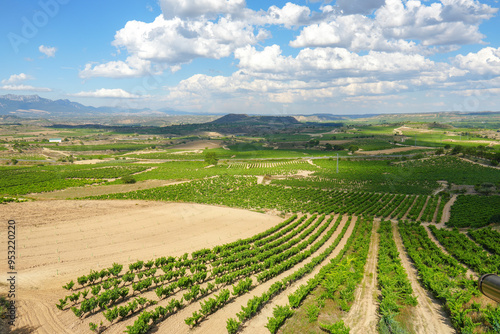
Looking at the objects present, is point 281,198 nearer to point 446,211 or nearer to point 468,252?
point 446,211

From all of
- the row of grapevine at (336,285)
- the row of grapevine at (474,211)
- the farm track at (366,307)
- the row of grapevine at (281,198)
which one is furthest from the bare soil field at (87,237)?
the row of grapevine at (474,211)

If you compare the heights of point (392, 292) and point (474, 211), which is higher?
point (392, 292)

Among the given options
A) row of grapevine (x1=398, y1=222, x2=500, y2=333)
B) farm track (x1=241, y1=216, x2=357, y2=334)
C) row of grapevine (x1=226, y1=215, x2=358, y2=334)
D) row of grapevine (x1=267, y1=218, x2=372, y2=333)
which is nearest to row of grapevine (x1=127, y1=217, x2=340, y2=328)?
row of grapevine (x1=226, y1=215, x2=358, y2=334)

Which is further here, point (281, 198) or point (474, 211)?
point (281, 198)

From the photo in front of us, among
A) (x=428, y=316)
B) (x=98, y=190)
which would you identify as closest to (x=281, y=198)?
(x=428, y=316)

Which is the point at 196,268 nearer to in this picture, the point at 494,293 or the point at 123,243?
the point at 123,243

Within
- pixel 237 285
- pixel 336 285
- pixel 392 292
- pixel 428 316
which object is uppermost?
pixel 392 292

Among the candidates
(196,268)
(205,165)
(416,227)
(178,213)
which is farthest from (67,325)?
(205,165)

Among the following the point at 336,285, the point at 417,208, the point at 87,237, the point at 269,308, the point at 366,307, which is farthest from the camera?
the point at 417,208
